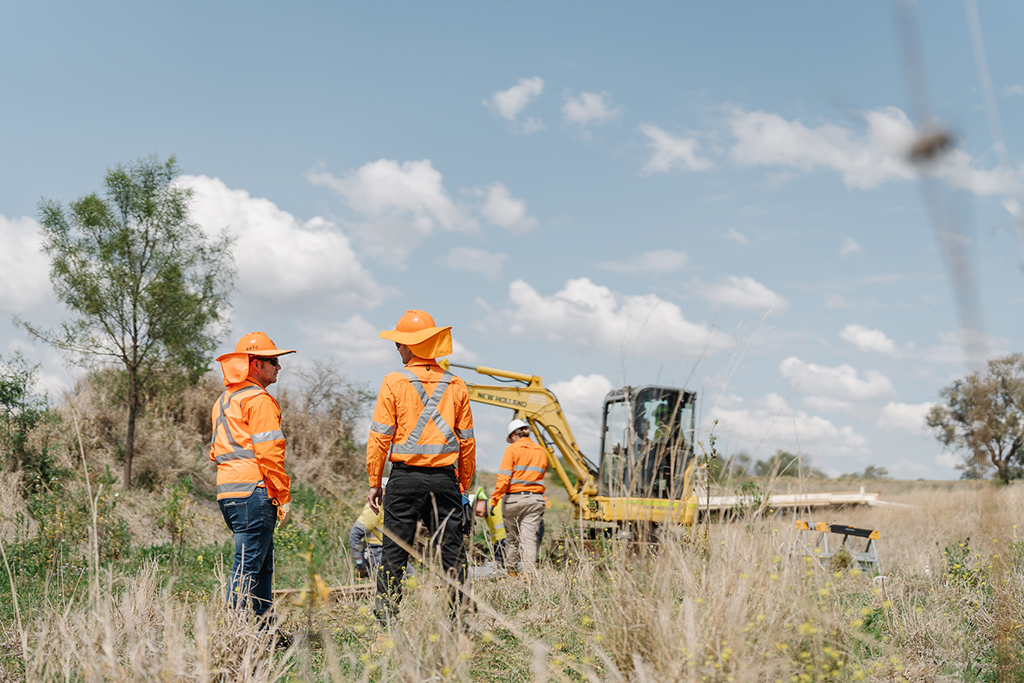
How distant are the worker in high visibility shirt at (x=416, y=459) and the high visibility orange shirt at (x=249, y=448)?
64 cm

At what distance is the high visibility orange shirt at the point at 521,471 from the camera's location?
9281 millimetres

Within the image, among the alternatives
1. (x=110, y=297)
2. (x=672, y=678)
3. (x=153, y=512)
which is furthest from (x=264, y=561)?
(x=110, y=297)

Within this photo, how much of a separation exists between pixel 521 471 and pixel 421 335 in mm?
4430

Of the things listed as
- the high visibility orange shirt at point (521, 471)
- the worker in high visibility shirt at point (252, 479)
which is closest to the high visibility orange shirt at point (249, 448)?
the worker in high visibility shirt at point (252, 479)

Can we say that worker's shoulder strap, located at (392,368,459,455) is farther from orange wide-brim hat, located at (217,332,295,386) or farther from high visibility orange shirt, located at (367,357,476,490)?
orange wide-brim hat, located at (217,332,295,386)

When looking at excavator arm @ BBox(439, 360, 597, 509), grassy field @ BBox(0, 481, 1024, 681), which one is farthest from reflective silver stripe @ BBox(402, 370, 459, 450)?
excavator arm @ BBox(439, 360, 597, 509)

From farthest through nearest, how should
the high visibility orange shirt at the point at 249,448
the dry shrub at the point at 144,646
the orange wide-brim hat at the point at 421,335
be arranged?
the orange wide-brim hat at the point at 421,335 < the high visibility orange shirt at the point at 249,448 < the dry shrub at the point at 144,646

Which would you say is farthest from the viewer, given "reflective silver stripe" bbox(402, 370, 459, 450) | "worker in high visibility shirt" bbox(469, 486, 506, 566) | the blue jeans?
"worker in high visibility shirt" bbox(469, 486, 506, 566)

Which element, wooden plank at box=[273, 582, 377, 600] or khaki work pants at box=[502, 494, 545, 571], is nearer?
wooden plank at box=[273, 582, 377, 600]

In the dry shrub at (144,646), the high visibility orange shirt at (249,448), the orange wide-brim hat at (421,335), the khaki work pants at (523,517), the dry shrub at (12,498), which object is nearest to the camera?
the dry shrub at (144,646)

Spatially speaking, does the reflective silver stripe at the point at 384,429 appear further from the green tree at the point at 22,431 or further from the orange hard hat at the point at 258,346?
the green tree at the point at 22,431

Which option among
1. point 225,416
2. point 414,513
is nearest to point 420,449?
point 414,513

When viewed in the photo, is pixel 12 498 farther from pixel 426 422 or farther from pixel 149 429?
pixel 426 422

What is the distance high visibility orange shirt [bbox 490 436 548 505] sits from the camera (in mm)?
9281
